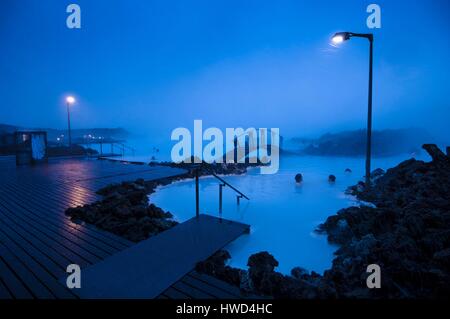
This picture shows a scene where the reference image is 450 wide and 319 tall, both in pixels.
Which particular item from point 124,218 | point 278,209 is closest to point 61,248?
point 124,218

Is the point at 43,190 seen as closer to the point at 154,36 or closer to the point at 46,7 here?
the point at 46,7

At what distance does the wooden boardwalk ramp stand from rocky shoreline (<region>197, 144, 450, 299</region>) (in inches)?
11.8

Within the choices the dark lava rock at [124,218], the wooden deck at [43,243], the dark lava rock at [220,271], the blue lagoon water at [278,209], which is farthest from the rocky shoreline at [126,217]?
the dark lava rock at [220,271]

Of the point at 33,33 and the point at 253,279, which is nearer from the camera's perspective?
the point at 253,279

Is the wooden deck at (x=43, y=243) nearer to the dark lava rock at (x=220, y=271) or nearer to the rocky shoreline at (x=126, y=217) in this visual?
the rocky shoreline at (x=126, y=217)

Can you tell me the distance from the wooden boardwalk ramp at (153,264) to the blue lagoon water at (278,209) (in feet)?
1.74

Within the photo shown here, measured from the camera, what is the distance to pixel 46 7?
14984 millimetres

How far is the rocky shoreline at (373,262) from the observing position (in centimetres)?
211

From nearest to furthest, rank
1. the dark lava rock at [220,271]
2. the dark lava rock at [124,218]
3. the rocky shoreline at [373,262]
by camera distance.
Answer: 1. the rocky shoreline at [373,262]
2. the dark lava rock at [220,271]
3. the dark lava rock at [124,218]

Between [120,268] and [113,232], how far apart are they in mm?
1277

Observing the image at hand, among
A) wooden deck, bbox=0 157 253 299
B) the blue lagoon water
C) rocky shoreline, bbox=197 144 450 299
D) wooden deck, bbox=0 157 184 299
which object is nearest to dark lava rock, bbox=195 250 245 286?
rocky shoreline, bbox=197 144 450 299

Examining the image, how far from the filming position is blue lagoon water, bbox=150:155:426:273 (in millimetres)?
Result: 3680

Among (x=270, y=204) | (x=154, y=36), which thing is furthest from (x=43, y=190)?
(x=154, y=36)
